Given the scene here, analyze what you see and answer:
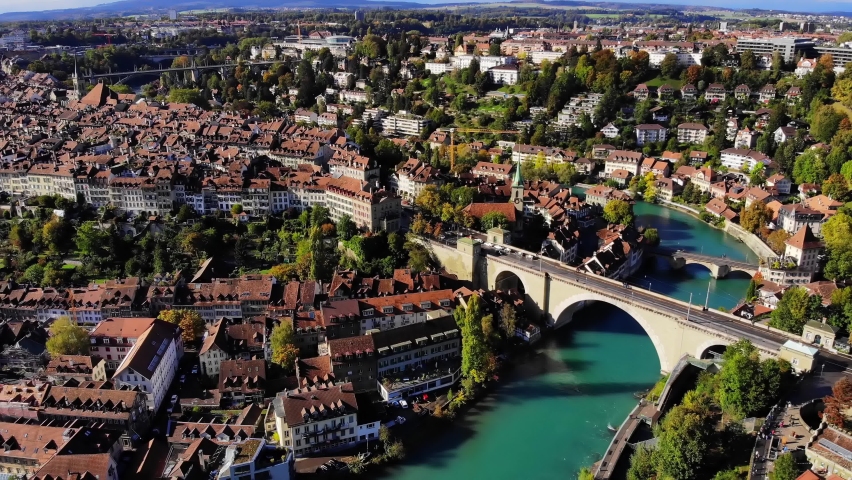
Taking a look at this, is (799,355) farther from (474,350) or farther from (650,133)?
(650,133)

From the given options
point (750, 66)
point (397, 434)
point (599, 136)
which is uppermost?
point (750, 66)

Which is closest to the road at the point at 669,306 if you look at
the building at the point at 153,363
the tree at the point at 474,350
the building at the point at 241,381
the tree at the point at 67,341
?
the tree at the point at 474,350

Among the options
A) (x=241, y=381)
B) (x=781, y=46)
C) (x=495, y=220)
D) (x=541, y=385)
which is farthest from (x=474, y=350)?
(x=781, y=46)

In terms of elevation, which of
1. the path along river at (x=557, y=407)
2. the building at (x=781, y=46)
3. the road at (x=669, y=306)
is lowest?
the path along river at (x=557, y=407)

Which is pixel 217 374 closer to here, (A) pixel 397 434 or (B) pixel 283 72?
(A) pixel 397 434

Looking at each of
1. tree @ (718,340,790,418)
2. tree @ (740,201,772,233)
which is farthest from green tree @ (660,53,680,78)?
tree @ (718,340,790,418)

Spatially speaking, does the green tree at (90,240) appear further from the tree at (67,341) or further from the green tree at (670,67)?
the green tree at (670,67)

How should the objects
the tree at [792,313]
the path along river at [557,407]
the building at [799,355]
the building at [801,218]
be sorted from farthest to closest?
the building at [801,218], the tree at [792,313], the building at [799,355], the path along river at [557,407]

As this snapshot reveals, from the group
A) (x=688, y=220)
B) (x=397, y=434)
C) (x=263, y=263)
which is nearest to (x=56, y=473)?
(x=397, y=434)
